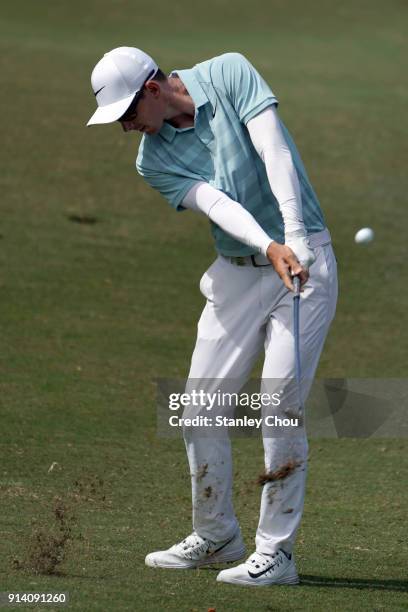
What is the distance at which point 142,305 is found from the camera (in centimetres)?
1233

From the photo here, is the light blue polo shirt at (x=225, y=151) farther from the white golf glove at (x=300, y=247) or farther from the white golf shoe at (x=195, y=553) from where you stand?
the white golf shoe at (x=195, y=553)

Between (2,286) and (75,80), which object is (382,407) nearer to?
(2,286)

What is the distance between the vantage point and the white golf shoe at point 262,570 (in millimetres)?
5215

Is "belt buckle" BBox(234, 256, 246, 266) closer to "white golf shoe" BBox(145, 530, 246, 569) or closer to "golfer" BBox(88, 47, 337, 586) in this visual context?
"golfer" BBox(88, 47, 337, 586)

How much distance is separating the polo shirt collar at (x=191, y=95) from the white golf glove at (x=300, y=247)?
0.64 meters

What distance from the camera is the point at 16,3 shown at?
83.8 ft

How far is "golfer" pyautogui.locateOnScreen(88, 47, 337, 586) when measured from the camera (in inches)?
201

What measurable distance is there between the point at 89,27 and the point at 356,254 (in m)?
11.6

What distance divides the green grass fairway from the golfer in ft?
1.35

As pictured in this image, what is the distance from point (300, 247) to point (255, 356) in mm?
641

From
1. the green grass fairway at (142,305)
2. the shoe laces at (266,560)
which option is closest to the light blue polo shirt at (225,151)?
the shoe laces at (266,560)

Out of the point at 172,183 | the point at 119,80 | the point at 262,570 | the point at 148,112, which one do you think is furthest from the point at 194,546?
the point at 119,80

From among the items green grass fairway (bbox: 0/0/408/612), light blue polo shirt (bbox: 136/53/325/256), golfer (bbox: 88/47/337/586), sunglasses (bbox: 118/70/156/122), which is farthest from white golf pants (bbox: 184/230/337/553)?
sunglasses (bbox: 118/70/156/122)

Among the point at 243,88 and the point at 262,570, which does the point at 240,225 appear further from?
the point at 262,570
